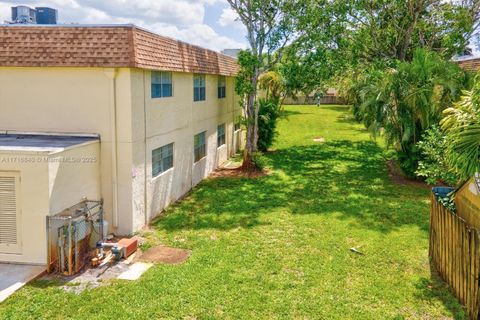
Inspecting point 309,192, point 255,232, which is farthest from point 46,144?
point 309,192

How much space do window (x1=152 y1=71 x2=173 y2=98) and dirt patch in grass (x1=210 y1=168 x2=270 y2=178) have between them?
5.72 meters

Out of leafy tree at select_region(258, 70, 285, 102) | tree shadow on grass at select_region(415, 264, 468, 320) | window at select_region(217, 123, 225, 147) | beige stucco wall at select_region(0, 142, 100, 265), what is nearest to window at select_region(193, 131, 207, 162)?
window at select_region(217, 123, 225, 147)

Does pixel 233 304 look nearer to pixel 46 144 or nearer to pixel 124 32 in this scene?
pixel 46 144

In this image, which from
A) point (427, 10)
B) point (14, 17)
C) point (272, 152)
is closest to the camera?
point (14, 17)

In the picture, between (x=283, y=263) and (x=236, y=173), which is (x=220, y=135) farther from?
(x=283, y=263)

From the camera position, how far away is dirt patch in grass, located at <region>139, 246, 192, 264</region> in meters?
9.76

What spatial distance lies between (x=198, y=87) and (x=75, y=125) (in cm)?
655

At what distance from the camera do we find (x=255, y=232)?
38.0 feet

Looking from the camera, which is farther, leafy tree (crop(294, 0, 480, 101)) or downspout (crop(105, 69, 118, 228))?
leafy tree (crop(294, 0, 480, 101))

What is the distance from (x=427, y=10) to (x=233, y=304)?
18.7m

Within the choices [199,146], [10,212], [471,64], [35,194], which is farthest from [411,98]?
[10,212]

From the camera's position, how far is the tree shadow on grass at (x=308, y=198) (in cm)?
1252

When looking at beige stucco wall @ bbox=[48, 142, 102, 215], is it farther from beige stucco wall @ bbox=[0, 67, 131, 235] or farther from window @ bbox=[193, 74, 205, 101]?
window @ bbox=[193, 74, 205, 101]

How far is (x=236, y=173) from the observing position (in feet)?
62.4
